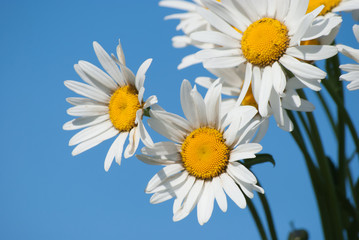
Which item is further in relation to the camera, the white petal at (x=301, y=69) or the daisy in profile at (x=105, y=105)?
the daisy in profile at (x=105, y=105)

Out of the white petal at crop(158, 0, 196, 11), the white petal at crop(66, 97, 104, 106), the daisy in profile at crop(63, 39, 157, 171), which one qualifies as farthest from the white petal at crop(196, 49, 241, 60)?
the white petal at crop(158, 0, 196, 11)

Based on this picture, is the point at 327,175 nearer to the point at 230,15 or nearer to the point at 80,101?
the point at 230,15

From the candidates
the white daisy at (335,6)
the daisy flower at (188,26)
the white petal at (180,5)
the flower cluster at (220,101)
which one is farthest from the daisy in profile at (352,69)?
the white petal at (180,5)

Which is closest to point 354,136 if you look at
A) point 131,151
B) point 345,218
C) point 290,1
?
point 345,218

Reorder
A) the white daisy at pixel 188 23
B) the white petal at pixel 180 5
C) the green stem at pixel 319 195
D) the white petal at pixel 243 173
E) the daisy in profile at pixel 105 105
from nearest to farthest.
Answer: the white petal at pixel 243 173
the daisy in profile at pixel 105 105
the green stem at pixel 319 195
the white daisy at pixel 188 23
the white petal at pixel 180 5

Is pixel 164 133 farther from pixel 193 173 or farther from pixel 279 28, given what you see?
pixel 279 28

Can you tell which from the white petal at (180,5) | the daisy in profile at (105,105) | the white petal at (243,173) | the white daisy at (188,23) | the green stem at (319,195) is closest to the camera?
the white petal at (243,173)

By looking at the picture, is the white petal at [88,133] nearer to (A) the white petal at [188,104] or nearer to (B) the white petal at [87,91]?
(B) the white petal at [87,91]
